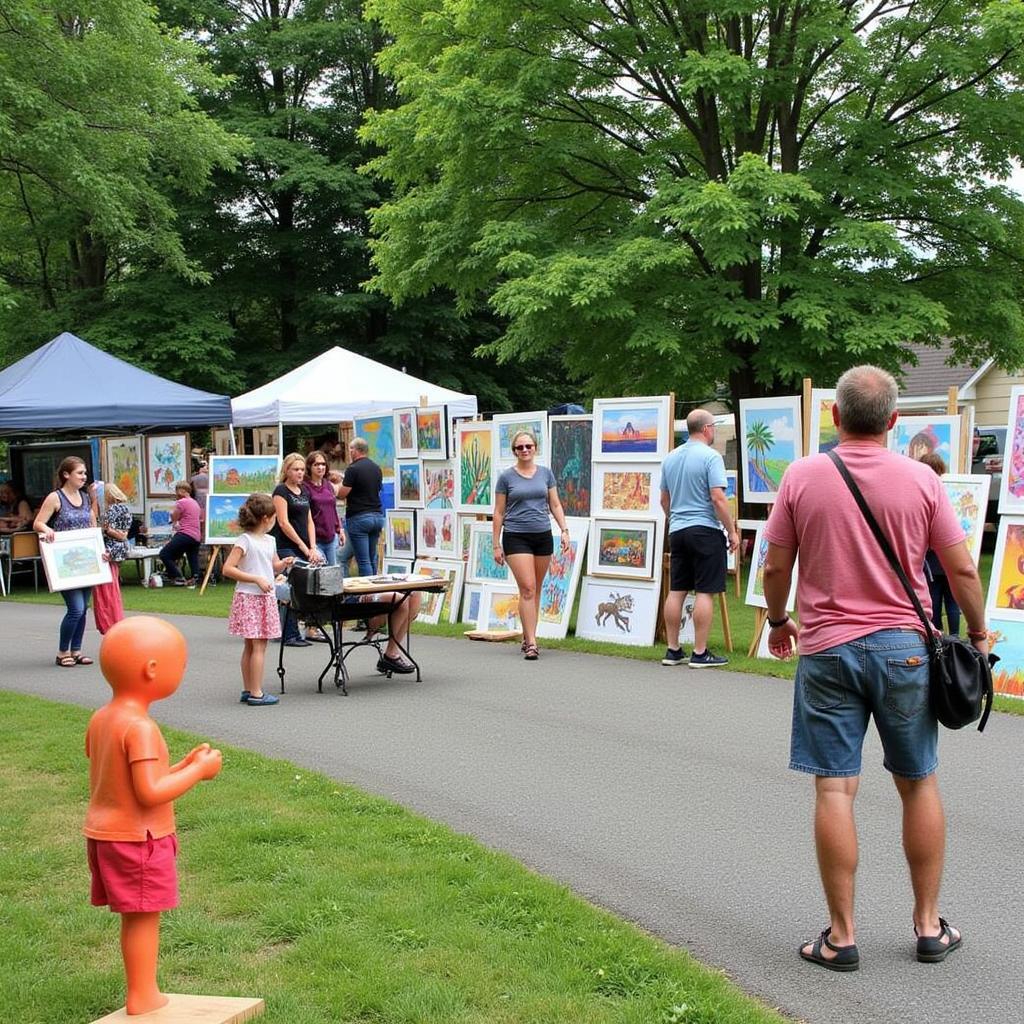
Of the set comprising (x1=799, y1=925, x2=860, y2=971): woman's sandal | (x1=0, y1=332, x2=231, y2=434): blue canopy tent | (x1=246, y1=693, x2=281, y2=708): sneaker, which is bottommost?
(x1=246, y1=693, x2=281, y2=708): sneaker

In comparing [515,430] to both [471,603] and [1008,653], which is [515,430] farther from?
[1008,653]

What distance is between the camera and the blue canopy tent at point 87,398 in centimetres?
1894

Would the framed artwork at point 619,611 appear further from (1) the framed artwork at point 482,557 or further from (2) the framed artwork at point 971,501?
(2) the framed artwork at point 971,501

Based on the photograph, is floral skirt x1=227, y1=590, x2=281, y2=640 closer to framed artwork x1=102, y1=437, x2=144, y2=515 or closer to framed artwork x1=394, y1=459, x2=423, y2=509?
framed artwork x1=394, y1=459, x2=423, y2=509

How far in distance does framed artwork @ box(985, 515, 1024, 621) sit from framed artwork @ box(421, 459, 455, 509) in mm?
6737

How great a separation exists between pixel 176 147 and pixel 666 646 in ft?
54.7

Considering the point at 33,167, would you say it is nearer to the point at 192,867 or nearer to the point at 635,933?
the point at 192,867

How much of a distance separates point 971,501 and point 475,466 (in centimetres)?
594

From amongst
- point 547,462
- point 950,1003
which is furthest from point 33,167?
point 950,1003

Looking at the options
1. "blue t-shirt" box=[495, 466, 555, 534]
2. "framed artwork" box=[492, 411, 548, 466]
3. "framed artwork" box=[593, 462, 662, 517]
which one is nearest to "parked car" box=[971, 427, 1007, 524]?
"framed artwork" box=[492, 411, 548, 466]

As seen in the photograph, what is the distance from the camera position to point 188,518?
1966 centimetres

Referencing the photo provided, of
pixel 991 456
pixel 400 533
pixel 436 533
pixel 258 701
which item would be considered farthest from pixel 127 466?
pixel 991 456

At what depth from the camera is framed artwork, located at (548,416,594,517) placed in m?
13.0

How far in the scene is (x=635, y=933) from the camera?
4414mm
